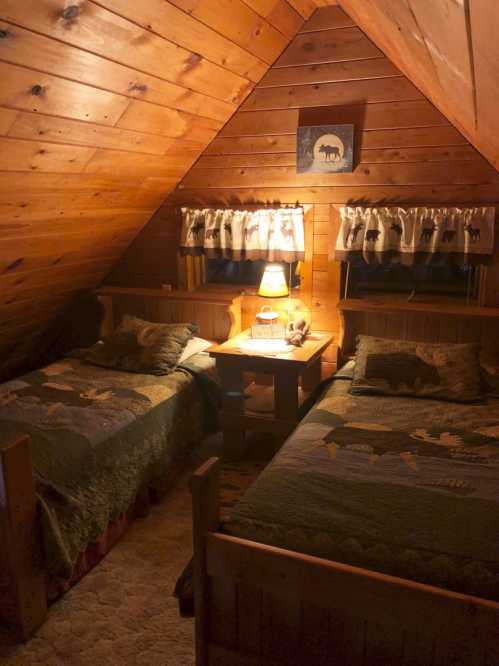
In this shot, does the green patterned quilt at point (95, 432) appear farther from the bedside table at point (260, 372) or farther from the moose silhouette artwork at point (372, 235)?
the moose silhouette artwork at point (372, 235)

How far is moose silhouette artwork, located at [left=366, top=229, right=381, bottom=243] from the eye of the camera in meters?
3.31

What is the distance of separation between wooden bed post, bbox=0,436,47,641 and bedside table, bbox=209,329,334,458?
1385mm

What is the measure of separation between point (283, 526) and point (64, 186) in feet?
6.73

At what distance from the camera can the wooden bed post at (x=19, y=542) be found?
190cm

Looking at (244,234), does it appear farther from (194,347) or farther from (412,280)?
(412,280)

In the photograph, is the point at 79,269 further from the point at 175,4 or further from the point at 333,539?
the point at 333,539

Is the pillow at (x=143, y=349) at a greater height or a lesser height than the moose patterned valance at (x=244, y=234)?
lesser

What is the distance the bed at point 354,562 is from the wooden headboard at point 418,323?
119 centimetres

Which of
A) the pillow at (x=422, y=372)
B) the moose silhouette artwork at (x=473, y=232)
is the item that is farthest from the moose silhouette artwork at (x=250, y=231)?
the moose silhouette artwork at (x=473, y=232)

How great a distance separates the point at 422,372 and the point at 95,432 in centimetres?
161

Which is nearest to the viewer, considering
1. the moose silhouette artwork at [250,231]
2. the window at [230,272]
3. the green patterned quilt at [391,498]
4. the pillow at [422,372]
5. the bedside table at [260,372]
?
the green patterned quilt at [391,498]

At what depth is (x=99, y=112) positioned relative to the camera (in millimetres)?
2463

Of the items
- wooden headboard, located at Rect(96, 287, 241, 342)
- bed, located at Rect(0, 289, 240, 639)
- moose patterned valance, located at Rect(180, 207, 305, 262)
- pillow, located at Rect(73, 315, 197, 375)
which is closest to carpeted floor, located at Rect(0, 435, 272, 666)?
bed, located at Rect(0, 289, 240, 639)

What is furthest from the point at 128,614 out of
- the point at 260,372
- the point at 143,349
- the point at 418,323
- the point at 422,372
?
the point at 418,323
